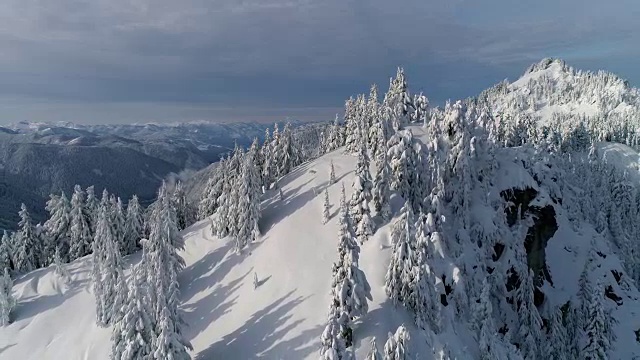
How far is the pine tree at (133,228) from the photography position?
5994 cm

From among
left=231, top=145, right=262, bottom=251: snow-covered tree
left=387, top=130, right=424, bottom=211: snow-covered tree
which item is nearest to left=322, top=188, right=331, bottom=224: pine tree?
left=387, top=130, right=424, bottom=211: snow-covered tree

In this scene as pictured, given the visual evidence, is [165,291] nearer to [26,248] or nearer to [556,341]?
[26,248]

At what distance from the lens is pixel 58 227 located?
59781mm

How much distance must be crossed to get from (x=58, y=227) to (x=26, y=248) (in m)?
4.95

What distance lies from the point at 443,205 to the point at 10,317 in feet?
177

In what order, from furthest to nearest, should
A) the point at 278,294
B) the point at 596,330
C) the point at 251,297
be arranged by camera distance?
1. the point at 596,330
2. the point at 251,297
3. the point at 278,294

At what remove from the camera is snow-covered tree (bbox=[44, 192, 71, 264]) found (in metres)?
59.5

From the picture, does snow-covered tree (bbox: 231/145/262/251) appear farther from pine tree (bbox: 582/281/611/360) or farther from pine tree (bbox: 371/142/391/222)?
Result: pine tree (bbox: 582/281/611/360)

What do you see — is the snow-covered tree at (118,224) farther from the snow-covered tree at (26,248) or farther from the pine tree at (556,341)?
the pine tree at (556,341)

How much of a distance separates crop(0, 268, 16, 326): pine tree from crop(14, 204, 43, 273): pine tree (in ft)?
32.4

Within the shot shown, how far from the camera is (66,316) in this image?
155 feet

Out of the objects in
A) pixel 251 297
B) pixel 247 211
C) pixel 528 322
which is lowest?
pixel 528 322

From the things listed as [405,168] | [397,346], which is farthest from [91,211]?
[397,346]

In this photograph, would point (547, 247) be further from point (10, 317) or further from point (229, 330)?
point (10, 317)
